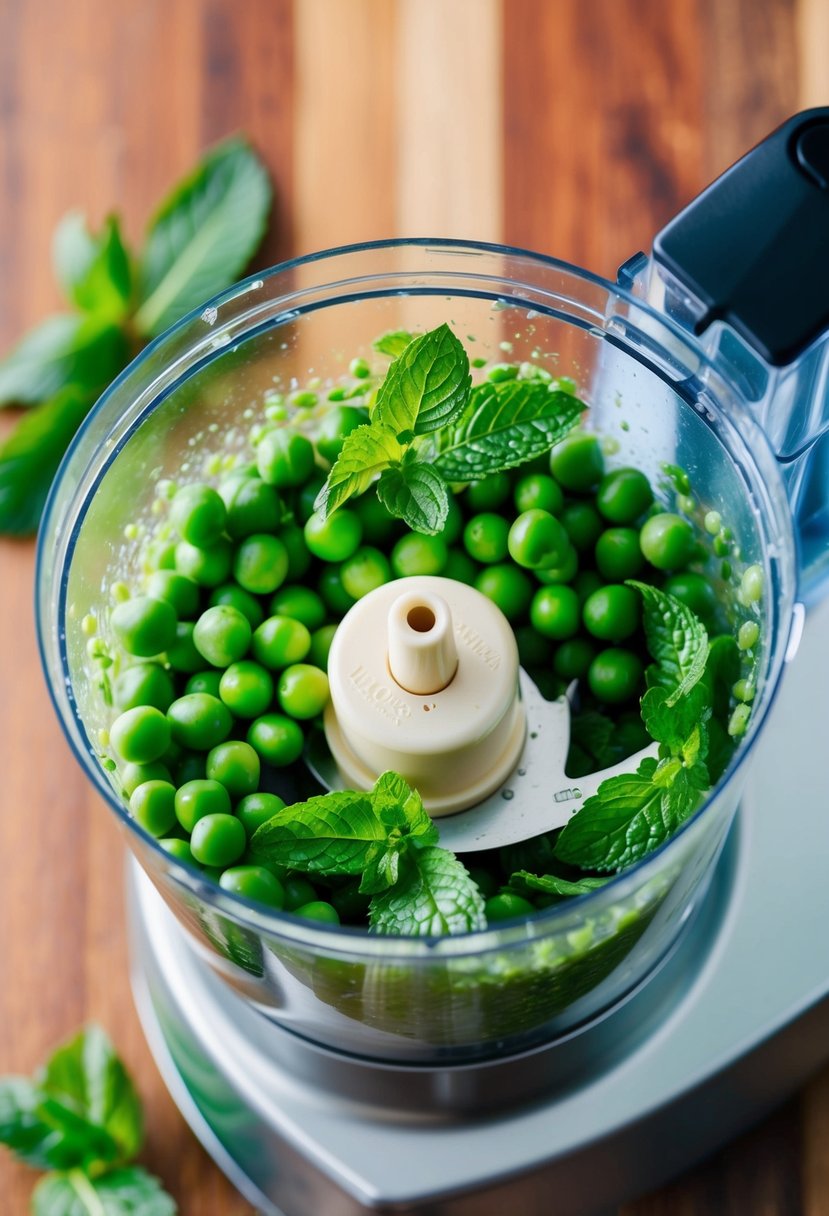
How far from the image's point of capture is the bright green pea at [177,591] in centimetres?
74

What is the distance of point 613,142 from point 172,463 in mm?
532

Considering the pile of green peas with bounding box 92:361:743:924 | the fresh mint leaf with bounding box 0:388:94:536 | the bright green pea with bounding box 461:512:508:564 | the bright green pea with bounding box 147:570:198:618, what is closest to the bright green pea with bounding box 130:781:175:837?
the pile of green peas with bounding box 92:361:743:924

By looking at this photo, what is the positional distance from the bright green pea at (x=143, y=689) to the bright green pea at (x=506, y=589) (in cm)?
18

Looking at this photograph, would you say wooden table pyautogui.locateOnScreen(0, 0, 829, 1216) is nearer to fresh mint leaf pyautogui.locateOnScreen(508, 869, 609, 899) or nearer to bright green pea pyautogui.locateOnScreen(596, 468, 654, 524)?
bright green pea pyautogui.locateOnScreen(596, 468, 654, 524)

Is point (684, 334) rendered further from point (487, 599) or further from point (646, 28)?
point (646, 28)

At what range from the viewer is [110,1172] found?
0.89 metres

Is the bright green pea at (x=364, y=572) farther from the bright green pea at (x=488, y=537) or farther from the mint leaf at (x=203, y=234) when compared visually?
the mint leaf at (x=203, y=234)

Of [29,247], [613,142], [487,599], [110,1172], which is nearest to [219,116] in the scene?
[29,247]

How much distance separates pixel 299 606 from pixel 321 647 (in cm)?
3

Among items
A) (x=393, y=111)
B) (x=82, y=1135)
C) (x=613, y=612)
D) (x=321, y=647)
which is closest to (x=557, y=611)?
(x=613, y=612)

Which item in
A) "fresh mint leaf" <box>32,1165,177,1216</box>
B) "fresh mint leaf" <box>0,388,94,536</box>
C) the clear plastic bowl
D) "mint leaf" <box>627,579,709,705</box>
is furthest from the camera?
"fresh mint leaf" <box>0,388,94,536</box>

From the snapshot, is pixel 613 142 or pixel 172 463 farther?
pixel 613 142

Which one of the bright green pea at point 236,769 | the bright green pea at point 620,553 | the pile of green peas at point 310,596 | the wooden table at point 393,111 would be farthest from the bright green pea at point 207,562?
the wooden table at point 393,111

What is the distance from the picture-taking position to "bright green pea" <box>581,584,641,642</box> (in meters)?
0.73
